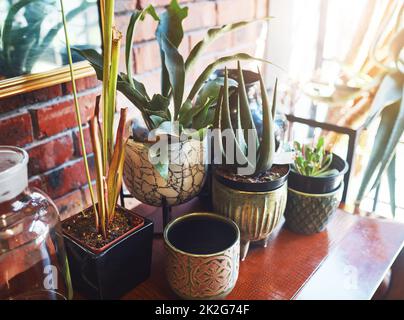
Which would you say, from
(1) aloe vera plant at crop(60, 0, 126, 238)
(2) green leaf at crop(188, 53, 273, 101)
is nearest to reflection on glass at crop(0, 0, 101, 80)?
(1) aloe vera plant at crop(60, 0, 126, 238)

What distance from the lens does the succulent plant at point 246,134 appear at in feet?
2.08

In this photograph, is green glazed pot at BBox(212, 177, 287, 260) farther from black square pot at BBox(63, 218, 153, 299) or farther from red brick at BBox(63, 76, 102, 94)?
red brick at BBox(63, 76, 102, 94)

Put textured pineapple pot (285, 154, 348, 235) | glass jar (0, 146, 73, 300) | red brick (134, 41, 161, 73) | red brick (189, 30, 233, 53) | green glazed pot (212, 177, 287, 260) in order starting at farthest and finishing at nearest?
red brick (189, 30, 233, 53) → red brick (134, 41, 161, 73) → textured pineapple pot (285, 154, 348, 235) → green glazed pot (212, 177, 287, 260) → glass jar (0, 146, 73, 300)

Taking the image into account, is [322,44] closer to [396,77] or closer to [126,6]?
[396,77]

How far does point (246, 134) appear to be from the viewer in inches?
26.8

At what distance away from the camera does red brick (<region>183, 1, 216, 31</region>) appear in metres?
0.97

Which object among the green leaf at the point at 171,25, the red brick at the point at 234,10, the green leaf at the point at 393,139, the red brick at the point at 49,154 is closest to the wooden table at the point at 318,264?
the green leaf at the point at 393,139

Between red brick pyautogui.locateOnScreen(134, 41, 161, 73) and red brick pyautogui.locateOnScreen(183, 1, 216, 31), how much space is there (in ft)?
0.36

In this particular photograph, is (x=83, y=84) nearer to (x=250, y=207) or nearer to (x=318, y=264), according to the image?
(x=250, y=207)

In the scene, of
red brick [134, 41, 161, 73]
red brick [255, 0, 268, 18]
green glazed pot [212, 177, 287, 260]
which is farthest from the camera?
red brick [255, 0, 268, 18]

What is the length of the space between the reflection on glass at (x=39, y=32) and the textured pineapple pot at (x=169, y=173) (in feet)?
0.67

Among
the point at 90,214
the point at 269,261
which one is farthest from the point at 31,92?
the point at 269,261

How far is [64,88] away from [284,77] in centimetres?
79

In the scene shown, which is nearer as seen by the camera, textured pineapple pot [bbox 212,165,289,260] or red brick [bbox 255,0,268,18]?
textured pineapple pot [bbox 212,165,289,260]
